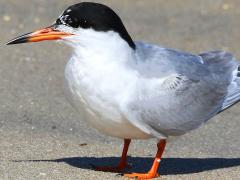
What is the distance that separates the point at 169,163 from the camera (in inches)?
241

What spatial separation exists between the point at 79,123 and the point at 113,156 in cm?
92

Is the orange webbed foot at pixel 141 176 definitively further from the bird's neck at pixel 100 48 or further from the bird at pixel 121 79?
the bird's neck at pixel 100 48

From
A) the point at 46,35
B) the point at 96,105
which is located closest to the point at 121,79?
the point at 96,105

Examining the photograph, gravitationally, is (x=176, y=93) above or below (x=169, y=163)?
above

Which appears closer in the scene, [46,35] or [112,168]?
[46,35]

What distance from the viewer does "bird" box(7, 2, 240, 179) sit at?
5.32 meters

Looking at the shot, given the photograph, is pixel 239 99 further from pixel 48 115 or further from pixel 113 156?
pixel 48 115

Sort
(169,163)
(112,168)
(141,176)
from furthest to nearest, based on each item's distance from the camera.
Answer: (169,163)
(112,168)
(141,176)

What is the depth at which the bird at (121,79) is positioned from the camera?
5.32 m

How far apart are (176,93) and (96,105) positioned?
0.60 metres

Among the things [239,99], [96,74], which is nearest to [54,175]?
[96,74]

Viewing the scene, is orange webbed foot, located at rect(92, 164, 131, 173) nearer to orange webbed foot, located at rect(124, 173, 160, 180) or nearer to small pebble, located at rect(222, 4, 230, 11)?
orange webbed foot, located at rect(124, 173, 160, 180)

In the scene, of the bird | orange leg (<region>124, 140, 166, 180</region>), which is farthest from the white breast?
orange leg (<region>124, 140, 166, 180</region>)

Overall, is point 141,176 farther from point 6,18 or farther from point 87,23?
point 6,18
